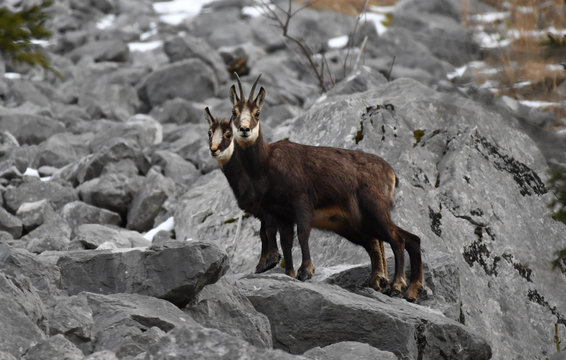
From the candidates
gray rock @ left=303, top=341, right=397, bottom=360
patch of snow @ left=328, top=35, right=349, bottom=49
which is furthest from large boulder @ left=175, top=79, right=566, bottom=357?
patch of snow @ left=328, top=35, right=349, bottom=49

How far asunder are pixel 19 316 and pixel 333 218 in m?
3.83

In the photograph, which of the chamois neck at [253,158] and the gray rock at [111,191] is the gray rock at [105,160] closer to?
the gray rock at [111,191]

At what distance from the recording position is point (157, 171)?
1521 cm

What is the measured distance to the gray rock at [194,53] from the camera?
2414 cm

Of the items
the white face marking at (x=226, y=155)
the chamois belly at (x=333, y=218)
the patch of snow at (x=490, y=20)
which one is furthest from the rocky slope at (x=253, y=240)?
the white face marking at (x=226, y=155)

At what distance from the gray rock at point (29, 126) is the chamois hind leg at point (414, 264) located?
35.4 feet

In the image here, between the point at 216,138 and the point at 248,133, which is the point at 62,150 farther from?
the point at 248,133

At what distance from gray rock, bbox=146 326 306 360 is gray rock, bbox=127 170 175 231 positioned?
832 centimetres

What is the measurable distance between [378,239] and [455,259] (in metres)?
0.94

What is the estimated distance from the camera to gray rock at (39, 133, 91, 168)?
1623cm

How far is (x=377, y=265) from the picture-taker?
8758 millimetres

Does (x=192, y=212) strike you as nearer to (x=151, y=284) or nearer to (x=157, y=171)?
(x=157, y=171)

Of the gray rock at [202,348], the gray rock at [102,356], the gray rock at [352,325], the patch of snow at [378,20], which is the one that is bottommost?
the patch of snow at [378,20]

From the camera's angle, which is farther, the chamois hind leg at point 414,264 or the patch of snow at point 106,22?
the patch of snow at point 106,22
